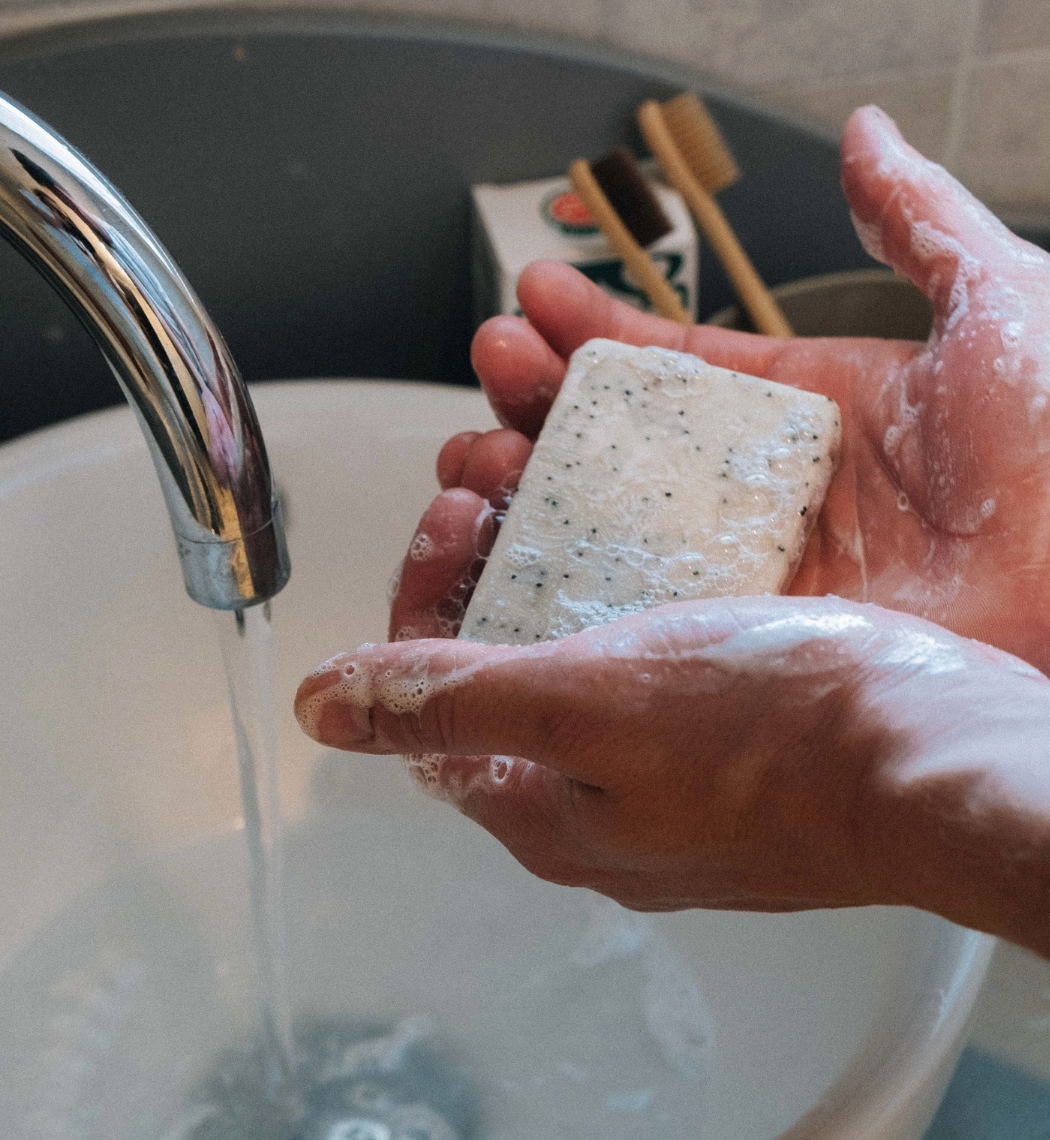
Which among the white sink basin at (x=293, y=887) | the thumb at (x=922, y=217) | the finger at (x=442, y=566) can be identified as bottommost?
the white sink basin at (x=293, y=887)

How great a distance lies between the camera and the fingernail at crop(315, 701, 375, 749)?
40cm

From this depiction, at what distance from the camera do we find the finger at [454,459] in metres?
0.63

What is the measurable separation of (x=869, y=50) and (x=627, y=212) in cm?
29

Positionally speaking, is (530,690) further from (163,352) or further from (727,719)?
(163,352)

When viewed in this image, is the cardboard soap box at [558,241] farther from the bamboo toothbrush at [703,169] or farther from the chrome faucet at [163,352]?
the chrome faucet at [163,352]

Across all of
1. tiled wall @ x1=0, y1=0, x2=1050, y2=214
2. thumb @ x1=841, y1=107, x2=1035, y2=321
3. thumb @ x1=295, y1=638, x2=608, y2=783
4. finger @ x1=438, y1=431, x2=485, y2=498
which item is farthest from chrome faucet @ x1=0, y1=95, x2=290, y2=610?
tiled wall @ x1=0, y1=0, x2=1050, y2=214

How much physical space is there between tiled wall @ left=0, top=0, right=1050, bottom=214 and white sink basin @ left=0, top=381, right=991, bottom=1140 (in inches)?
13.2

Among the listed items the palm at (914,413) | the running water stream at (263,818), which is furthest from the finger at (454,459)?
the running water stream at (263,818)

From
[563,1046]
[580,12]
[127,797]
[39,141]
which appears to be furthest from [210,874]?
[580,12]

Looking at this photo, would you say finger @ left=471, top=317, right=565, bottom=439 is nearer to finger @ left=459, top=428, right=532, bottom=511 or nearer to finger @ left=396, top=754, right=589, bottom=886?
finger @ left=459, top=428, right=532, bottom=511

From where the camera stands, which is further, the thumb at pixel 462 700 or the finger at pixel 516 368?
the finger at pixel 516 368

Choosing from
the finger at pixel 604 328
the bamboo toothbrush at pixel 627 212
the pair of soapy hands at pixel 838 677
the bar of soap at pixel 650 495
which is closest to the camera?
the pair of soapy hands at pixel 838 677

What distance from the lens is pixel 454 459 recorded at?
24.8 inches

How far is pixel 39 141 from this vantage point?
0.36 metres
